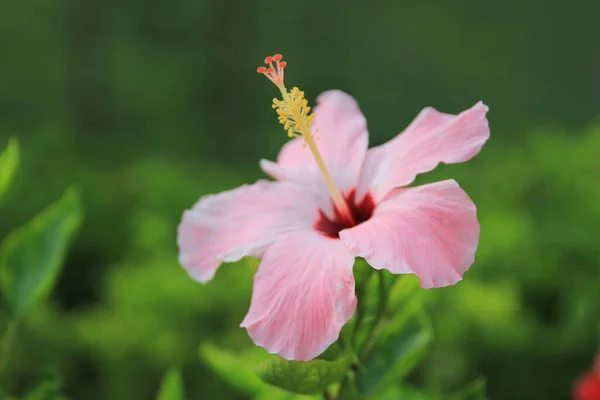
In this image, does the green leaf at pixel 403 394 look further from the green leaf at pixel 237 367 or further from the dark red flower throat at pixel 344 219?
the dark red flower throat at pixel 344 219

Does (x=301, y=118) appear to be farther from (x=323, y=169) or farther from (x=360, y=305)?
(x=360, y=305)

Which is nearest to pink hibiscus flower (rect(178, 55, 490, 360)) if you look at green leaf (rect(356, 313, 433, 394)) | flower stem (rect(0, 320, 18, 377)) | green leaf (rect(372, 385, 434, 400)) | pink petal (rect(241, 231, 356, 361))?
pink petal (rect(241, 231, 356, 361))

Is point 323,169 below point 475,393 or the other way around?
the other way around

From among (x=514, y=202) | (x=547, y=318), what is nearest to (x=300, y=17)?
(x=514, y=202)

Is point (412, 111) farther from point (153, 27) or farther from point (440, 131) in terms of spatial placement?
point (440, 131)

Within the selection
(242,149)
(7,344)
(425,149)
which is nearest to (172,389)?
(7,344)

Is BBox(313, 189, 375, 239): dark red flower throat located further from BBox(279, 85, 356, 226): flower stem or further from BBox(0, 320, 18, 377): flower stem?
BBox(0, 320, 18, 377): flower stem

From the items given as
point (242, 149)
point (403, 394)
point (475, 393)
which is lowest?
point (242, 149)
